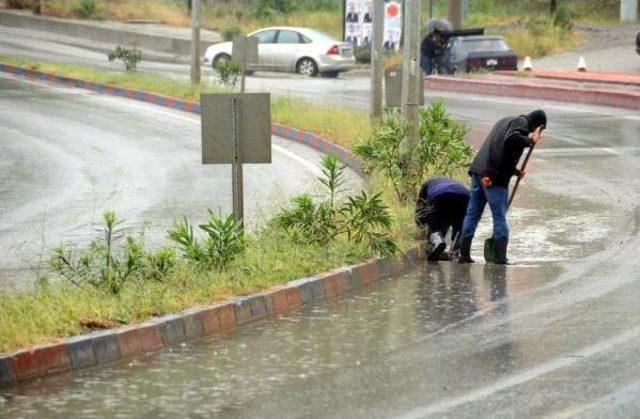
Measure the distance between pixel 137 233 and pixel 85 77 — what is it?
20364 millimetres

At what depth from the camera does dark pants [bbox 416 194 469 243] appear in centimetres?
1454

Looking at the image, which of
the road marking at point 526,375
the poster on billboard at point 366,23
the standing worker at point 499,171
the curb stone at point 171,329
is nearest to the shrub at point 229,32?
the poster on billboard at point 366,23

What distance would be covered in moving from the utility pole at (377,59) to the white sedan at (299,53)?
1920 cm

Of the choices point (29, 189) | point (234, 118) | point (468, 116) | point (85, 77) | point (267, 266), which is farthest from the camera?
point (85, 77)

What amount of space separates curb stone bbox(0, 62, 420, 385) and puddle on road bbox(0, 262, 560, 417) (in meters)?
0.11

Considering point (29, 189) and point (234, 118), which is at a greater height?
point (234, 118)

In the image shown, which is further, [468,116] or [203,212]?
[468,116]

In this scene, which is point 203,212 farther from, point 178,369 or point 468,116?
point 468,116

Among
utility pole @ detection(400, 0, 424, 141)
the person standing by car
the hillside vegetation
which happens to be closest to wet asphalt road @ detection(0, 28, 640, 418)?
utility pole @ detection(400, 0, 424, 141)

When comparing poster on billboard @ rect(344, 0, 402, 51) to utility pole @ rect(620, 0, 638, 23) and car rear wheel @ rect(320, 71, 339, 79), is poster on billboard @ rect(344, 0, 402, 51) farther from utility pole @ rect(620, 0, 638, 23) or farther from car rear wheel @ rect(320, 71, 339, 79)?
utility pole @ rect(620, 0, 638, 23)

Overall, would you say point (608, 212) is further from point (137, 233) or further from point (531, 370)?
point (531, 370)

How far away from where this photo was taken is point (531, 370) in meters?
8.80

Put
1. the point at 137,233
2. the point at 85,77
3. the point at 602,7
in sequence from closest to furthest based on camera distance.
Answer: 1. the point at 137,233
2. the point at 85,77
3. the point at 602,7

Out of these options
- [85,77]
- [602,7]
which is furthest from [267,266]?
[602,7]
